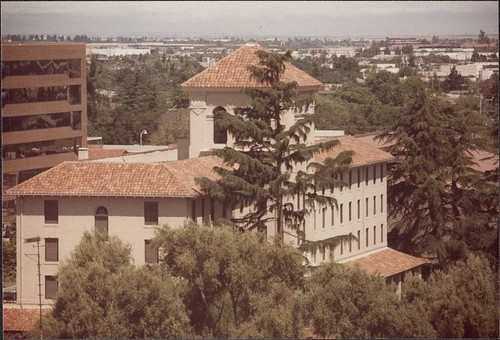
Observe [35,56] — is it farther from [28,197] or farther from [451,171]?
[451,171]

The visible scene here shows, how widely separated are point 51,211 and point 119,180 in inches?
89.2

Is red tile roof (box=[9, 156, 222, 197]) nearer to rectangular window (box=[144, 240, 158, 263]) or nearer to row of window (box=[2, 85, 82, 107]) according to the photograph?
rectangular window (box=[144, 240, 158, 263])

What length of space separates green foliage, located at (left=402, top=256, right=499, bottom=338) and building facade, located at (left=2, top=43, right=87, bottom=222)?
14.2 metres

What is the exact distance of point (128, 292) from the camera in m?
33.5

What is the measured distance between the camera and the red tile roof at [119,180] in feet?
134

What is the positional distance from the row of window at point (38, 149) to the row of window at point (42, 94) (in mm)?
1830

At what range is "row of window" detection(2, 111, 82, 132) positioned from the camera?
4878 cm

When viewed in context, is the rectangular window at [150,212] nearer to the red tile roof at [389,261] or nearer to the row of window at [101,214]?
the row of window at [101,214]

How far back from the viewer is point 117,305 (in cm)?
3350

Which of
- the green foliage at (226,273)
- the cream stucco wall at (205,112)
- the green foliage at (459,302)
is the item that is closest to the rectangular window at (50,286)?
the green foliage at (226,273)

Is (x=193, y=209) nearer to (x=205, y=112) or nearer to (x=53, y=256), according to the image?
(x=53, y=256)

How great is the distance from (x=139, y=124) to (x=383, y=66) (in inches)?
1254

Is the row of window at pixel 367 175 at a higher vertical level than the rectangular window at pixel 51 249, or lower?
higher

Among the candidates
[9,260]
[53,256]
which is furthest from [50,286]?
[9,260]
